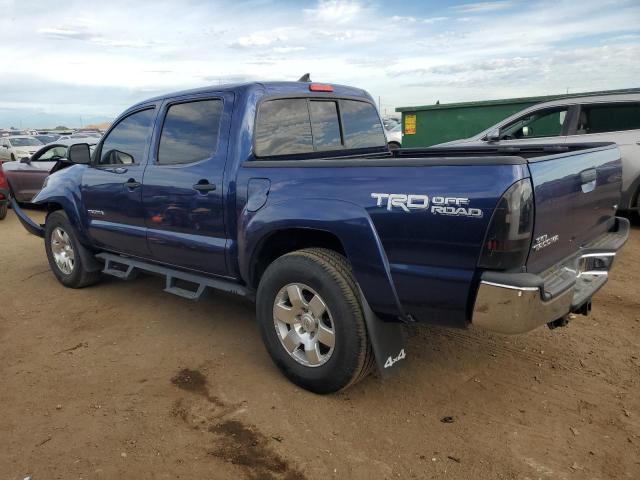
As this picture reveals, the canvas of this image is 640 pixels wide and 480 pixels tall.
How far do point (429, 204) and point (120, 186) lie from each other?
303 centimetres

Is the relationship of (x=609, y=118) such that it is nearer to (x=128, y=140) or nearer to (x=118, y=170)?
(x=128, y=140)

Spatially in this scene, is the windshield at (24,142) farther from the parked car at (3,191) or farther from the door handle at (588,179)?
the door handle at (588,179)

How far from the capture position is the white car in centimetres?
1630

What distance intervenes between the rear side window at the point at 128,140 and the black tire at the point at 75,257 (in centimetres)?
94

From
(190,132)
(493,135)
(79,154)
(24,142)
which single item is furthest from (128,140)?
(24,142)

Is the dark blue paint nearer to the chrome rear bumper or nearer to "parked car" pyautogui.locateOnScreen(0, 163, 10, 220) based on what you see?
the chrome rear bumper

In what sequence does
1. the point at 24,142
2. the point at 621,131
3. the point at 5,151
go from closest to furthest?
1. the point at 621,131
2. the point at 5,151
3. the point at 24,142

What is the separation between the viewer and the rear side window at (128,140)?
175 inches

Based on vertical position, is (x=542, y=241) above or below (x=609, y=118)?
below

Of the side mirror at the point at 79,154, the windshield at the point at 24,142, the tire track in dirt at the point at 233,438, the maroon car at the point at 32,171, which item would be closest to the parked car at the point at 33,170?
the maroon car at the point at 32,171

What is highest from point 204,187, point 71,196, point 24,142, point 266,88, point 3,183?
point 266,88

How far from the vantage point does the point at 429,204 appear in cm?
257

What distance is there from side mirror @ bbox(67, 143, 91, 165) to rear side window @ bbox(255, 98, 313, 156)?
7.08ft

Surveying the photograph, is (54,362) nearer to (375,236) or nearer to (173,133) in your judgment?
(173,133)
